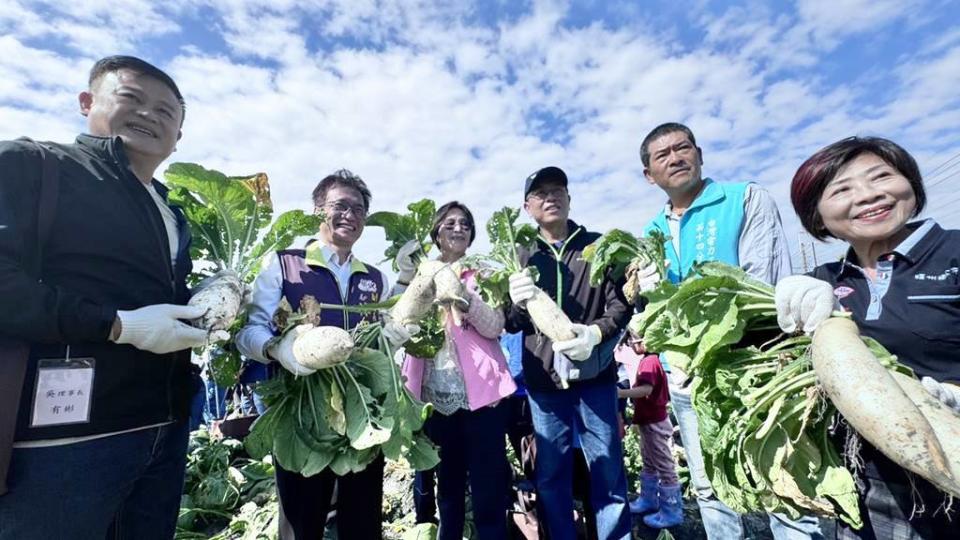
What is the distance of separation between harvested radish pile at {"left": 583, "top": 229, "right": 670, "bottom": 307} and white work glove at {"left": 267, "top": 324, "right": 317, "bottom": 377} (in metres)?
2.02

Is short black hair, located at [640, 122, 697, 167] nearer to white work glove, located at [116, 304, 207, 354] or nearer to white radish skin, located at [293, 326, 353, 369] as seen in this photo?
white radish skin, located at [293, 326, 353, 369]

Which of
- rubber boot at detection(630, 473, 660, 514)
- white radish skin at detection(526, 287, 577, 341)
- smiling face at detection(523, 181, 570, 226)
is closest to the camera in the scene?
white radish skin at detection(526, 287, 577, 341)

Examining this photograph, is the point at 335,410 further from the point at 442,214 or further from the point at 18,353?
the point at 442,214

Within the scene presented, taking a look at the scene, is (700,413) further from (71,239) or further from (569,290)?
(71,239)

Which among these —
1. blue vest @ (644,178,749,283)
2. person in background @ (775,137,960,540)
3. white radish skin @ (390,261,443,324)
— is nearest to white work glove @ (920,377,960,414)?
person in background @ (775,137,960,540)

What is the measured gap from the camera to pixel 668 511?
4312mm

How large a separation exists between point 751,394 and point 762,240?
4.64 ft

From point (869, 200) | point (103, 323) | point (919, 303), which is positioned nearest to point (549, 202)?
point (869, 200)

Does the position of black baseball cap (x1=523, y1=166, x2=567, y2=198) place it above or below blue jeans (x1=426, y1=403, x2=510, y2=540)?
above

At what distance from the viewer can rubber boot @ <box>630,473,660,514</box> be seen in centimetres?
455

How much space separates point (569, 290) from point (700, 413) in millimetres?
1577

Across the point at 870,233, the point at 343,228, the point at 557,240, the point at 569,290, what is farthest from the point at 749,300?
the point at 343,228

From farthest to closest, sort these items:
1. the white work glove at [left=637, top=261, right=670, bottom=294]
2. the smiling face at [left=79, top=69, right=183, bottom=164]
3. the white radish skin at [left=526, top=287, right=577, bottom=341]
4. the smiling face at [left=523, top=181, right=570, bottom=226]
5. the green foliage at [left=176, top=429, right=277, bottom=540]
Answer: the green foliage at [left=176, top=429, right=277, bottom=540] < the smiling face at [left=523, top=181, right=570, bottom=226] < the white radish skin at [left=526, top=287, right=577, bottom=341] < the white work glove at [left=637, top=261, right=670, bottom=294] < the smiling face at [left=79, top=69, right=183, bottom=164]

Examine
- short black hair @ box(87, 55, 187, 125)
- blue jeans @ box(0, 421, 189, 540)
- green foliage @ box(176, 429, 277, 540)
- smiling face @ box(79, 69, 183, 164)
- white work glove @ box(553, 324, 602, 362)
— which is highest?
short black hair @ box(87, 55, 187, 125)
